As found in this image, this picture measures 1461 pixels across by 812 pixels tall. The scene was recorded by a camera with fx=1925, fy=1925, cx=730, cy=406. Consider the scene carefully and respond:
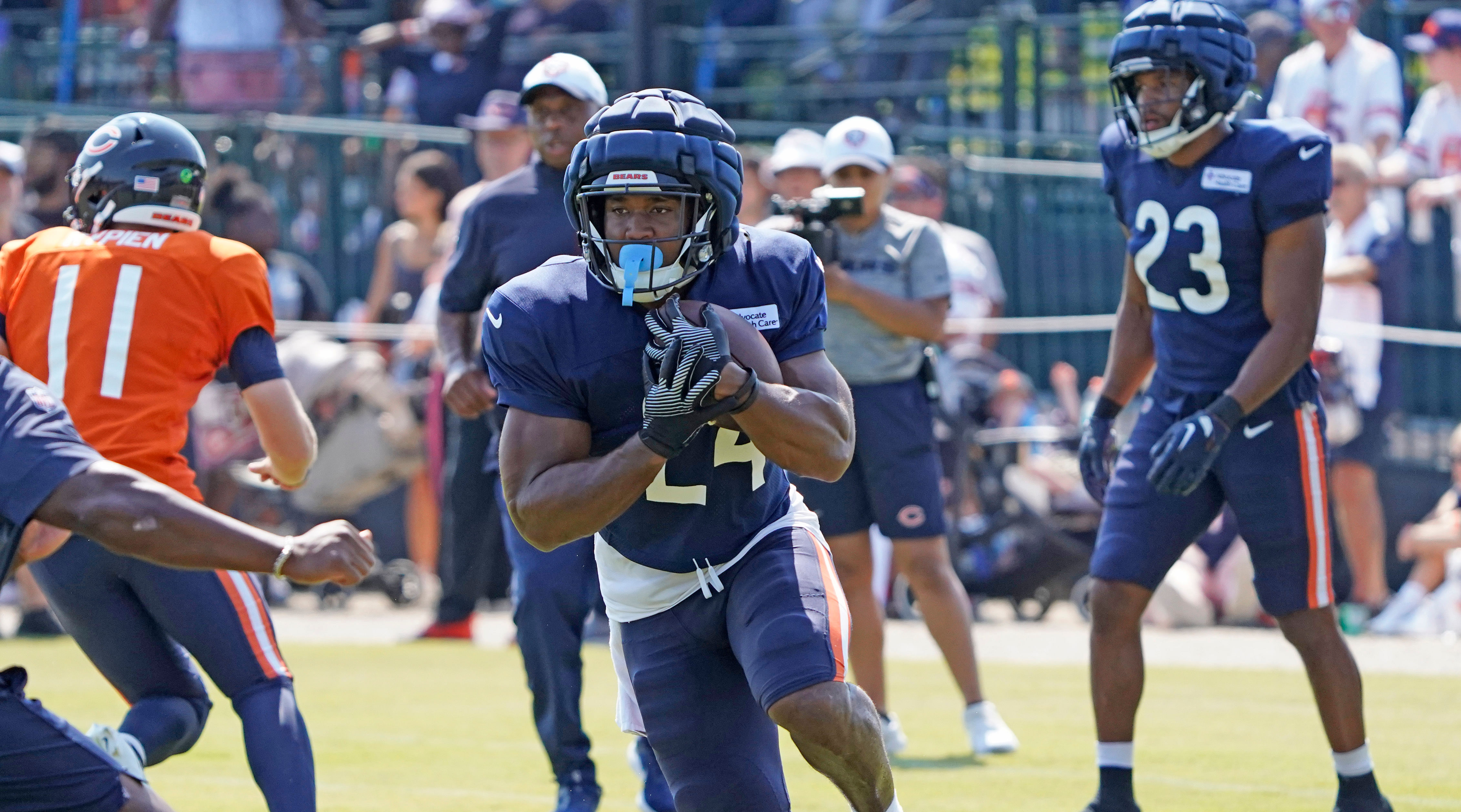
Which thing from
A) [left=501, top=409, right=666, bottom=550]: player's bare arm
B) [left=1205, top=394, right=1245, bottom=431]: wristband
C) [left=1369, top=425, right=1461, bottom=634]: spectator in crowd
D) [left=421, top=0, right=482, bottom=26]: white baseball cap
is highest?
[left=421, top=0, right=482, bottom=26]: white baseball cap

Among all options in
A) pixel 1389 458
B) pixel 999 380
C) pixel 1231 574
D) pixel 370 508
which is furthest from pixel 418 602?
pixel 1389 458

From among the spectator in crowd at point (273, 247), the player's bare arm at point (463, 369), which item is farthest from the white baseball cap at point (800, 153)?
the spectator in crowd at point (273, 247)

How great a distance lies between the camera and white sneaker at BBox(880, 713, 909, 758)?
6.71 m

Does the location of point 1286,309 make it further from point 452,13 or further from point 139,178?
point 452,13

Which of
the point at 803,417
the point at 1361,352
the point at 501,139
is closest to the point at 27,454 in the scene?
the point at 803,417

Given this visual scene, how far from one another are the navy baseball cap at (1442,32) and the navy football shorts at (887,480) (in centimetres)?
457

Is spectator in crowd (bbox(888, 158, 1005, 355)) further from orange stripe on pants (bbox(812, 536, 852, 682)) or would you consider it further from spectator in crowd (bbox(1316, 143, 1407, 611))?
orange stripe on pants (bbox(812, 536, 852, 682))

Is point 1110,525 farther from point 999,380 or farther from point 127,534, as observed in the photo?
point 999,380

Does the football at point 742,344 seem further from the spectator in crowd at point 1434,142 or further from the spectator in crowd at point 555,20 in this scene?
the spectator in crowd at point 555,20

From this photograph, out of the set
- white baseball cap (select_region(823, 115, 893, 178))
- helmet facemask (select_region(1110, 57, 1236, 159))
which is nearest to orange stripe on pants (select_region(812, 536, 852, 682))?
helmet facemask (select_region(1110, 57, 1236, 159))

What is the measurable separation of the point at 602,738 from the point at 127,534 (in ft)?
12.9

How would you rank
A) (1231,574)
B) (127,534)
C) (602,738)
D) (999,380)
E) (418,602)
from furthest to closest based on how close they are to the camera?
(418,602)
(999,380)
(1231,574)
(602,738)
(127,534)

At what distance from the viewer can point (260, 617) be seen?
4.76 m

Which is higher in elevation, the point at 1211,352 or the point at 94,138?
the point at 94,138
